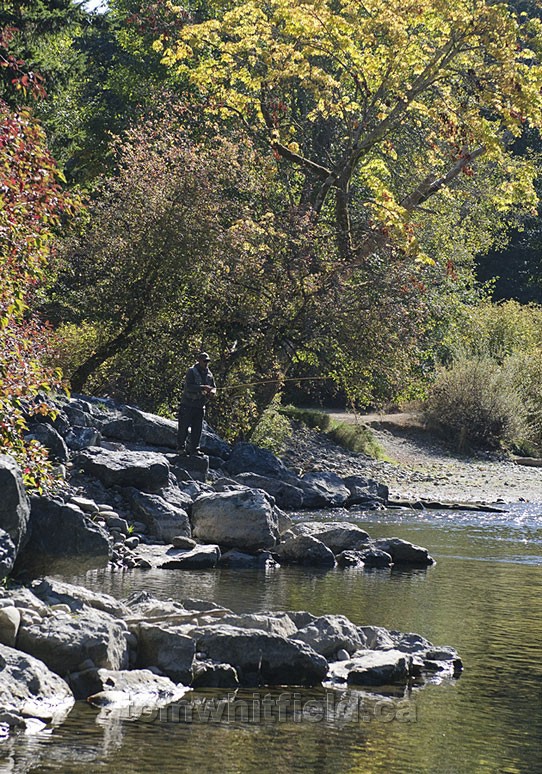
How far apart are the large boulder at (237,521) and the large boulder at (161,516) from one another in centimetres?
22

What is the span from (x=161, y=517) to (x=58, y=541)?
4014 millimetres

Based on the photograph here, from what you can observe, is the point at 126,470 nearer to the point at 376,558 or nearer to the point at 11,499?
the point at 376,558

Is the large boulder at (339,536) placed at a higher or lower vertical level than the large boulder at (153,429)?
lower

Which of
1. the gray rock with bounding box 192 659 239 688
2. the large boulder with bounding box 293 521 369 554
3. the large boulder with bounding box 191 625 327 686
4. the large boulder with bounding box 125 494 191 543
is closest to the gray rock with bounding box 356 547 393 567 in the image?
the large boulder with bounding box 293 521 369 554

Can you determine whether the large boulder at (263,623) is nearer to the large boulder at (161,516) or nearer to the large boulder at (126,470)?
the large boulder at (161,516)

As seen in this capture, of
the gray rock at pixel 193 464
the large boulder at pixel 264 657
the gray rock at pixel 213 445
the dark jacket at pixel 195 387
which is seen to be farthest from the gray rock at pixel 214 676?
the gray rock at pixel 213 445

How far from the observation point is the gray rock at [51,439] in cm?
1812

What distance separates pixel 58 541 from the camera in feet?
43.1

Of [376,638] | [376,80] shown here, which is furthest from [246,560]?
[376,80]

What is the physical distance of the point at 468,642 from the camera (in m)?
11.5

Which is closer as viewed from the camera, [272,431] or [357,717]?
[357,717]

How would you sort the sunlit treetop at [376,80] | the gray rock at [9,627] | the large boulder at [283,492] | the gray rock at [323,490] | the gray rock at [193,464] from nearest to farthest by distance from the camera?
the gray rock at [9,627] < the gray rock at [193,464] < the large boulder at [283,492] < the gray rock at [323,490] < the sunlit treetop at [376,80]

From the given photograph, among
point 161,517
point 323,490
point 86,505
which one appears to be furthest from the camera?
point 323,490

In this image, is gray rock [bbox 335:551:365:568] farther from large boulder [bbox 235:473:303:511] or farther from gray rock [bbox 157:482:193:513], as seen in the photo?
large boulder [bbox 235:473:303:511]
